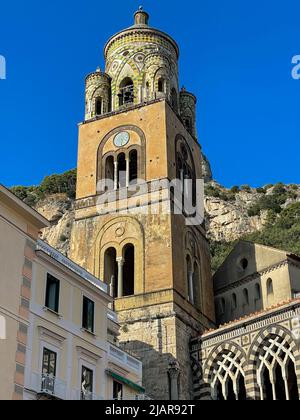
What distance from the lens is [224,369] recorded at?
29.8 m

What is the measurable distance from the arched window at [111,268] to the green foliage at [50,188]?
46.7m

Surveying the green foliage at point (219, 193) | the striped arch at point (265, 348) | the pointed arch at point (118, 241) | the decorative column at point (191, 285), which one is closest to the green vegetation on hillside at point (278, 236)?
the green foliage at point (219, 193)

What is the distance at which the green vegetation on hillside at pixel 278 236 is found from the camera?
66.8 metres

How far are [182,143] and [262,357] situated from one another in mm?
14208

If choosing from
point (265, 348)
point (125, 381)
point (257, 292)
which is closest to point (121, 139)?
point (257, 292)

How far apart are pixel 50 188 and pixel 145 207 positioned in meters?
51.3

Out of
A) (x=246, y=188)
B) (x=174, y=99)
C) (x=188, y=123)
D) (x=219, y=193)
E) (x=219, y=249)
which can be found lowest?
(x=188, y=123)

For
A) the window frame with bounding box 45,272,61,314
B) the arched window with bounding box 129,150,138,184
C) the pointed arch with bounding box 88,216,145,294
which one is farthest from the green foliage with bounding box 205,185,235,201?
the window frame with bounding box 45,272,61,314

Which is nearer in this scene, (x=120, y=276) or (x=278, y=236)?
(x=120, y=276)

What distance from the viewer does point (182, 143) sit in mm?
38594

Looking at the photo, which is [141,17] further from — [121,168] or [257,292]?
[257,292]
